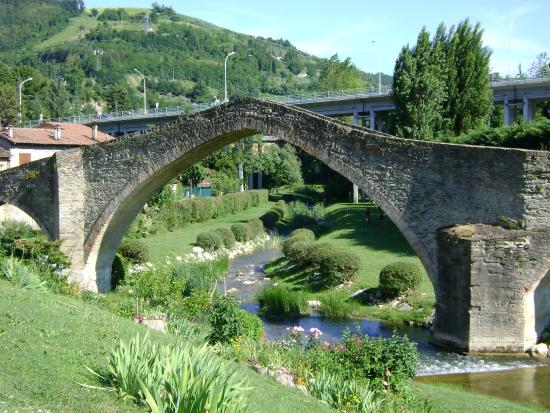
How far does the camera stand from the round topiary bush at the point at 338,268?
2052 cm

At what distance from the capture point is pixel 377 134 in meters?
15.7

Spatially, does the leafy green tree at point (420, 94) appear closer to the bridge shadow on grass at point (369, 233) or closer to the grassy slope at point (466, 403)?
the bridge shadow on grass at point (369, 233)

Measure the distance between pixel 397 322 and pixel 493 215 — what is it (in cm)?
457

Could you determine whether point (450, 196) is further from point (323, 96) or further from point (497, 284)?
point (323, 96)

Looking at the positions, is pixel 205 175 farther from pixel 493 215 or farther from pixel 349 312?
pixel 493 215

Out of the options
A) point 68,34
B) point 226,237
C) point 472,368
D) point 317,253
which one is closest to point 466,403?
point 472,368

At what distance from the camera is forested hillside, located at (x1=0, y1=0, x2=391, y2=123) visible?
89.5 metres

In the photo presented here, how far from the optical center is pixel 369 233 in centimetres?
2989

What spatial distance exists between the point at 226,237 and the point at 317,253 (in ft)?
31.9

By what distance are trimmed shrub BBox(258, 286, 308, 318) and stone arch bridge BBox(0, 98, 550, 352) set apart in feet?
15.1

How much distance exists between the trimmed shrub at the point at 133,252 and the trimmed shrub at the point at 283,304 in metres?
7.31

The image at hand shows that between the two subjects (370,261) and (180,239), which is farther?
(180,239)

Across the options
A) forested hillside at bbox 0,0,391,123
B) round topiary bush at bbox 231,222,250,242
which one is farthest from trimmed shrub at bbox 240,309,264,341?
forested hillside at bbox 0,0,391,123

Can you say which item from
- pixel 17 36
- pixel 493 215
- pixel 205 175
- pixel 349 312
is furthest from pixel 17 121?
pixel 17 36
